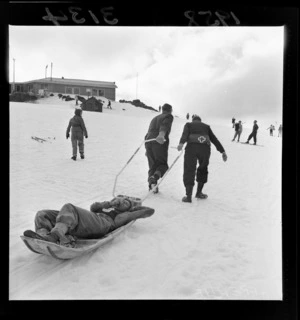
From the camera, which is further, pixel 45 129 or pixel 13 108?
pixel 45 129

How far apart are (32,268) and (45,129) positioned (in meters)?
1.14

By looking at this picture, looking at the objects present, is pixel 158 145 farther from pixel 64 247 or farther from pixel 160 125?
pixel 64 247

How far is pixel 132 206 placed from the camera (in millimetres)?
Answer: 2703

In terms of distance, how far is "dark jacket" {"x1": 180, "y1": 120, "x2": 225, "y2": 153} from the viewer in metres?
2.95

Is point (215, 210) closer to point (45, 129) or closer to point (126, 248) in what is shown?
point (126, 248)

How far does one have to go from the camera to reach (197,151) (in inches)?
121

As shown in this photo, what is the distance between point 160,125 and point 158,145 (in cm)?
19

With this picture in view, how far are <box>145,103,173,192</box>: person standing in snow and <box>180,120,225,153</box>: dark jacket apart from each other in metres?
0.16

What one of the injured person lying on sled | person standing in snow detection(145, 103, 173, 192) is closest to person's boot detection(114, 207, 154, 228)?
the injured person lying on sled

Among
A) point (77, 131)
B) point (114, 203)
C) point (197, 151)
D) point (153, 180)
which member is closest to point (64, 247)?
point (114, 203)

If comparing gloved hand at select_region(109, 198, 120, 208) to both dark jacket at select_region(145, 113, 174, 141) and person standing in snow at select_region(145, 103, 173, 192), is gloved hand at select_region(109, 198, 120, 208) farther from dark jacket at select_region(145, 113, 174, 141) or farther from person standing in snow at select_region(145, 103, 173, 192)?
dark jacket at select_region(145, 113, 174, 141)
